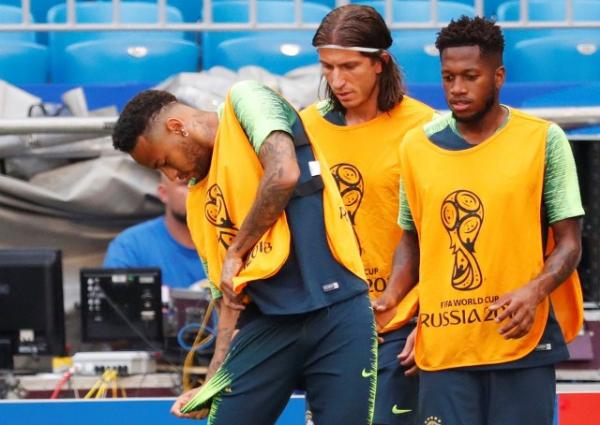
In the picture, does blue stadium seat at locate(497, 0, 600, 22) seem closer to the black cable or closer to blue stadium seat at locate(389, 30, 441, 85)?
blue stadium seat at locate(389, 30, 441, 85)

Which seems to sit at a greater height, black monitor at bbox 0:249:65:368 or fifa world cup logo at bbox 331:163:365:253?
fifa world cup logo at bbox 331:163:365:253

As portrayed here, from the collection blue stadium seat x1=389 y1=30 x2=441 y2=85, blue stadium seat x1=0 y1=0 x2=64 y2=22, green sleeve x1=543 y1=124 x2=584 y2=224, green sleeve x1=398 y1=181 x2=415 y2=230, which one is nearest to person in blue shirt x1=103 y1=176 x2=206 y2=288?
blue stadium seat x1=389 y1=30 x2=441 y2=85

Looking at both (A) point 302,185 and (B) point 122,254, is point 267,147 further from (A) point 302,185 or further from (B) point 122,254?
(B) point 122,254

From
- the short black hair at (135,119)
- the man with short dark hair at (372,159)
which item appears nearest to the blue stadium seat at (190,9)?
the man with short dark hair at (372,159)

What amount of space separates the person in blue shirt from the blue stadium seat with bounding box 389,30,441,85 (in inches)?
70.6

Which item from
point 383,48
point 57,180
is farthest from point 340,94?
point 57,180

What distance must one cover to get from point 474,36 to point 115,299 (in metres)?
2.33

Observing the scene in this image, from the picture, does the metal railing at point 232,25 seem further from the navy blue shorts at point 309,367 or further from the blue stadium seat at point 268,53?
the navy blue shorts at point 309,367

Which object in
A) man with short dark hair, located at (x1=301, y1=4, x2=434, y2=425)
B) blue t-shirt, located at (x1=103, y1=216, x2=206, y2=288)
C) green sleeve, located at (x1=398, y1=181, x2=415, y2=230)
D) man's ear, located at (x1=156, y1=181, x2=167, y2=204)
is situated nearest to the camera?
green sleeve, located at (x1=398, y1=181, x2=415, y2=230)

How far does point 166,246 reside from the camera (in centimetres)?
702

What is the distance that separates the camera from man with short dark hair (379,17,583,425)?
4.63 m

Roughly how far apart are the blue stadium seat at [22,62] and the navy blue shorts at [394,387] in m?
3.97

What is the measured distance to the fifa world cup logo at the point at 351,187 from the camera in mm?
5094

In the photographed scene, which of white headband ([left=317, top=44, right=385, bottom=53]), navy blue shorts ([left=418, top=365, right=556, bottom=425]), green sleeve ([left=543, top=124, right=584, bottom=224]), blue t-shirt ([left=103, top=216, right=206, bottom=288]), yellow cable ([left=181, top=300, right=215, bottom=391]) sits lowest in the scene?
yellow cable ([left=181, top=300, right=215, bottom=391])
